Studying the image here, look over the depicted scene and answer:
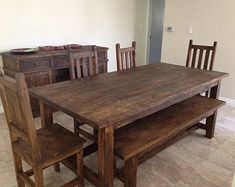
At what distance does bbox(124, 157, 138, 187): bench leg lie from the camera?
5.86 ft

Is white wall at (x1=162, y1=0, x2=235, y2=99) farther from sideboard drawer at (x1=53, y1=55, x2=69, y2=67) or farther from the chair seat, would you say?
the chair seat

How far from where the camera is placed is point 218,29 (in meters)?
3.85

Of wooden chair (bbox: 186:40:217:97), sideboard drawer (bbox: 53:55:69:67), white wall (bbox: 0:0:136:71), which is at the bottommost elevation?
sideboard drawer (bbox: 53:55:69:67)

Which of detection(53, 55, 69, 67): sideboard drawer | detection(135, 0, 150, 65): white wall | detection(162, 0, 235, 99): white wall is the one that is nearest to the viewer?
detection(53, 55, 69, 67): sideboard drawer

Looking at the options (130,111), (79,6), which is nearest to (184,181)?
(130,111)

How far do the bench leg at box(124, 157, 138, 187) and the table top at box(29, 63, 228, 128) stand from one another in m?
0.32

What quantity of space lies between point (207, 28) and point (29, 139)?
357cm

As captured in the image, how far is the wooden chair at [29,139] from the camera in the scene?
1382 millimetres

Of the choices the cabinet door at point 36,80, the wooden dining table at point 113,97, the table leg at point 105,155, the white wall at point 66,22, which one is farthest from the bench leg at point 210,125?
the white wall at point 66,22

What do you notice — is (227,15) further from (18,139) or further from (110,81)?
(18,139)

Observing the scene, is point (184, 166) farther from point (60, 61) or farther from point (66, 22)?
point (66, 22)

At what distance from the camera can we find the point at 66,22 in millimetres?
4008

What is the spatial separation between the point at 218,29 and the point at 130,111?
9.80 ft

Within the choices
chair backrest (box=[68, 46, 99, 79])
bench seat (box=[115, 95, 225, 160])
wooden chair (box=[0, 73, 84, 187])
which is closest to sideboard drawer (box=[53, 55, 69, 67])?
chair backrest (box=[68, 46, 99, 79])
